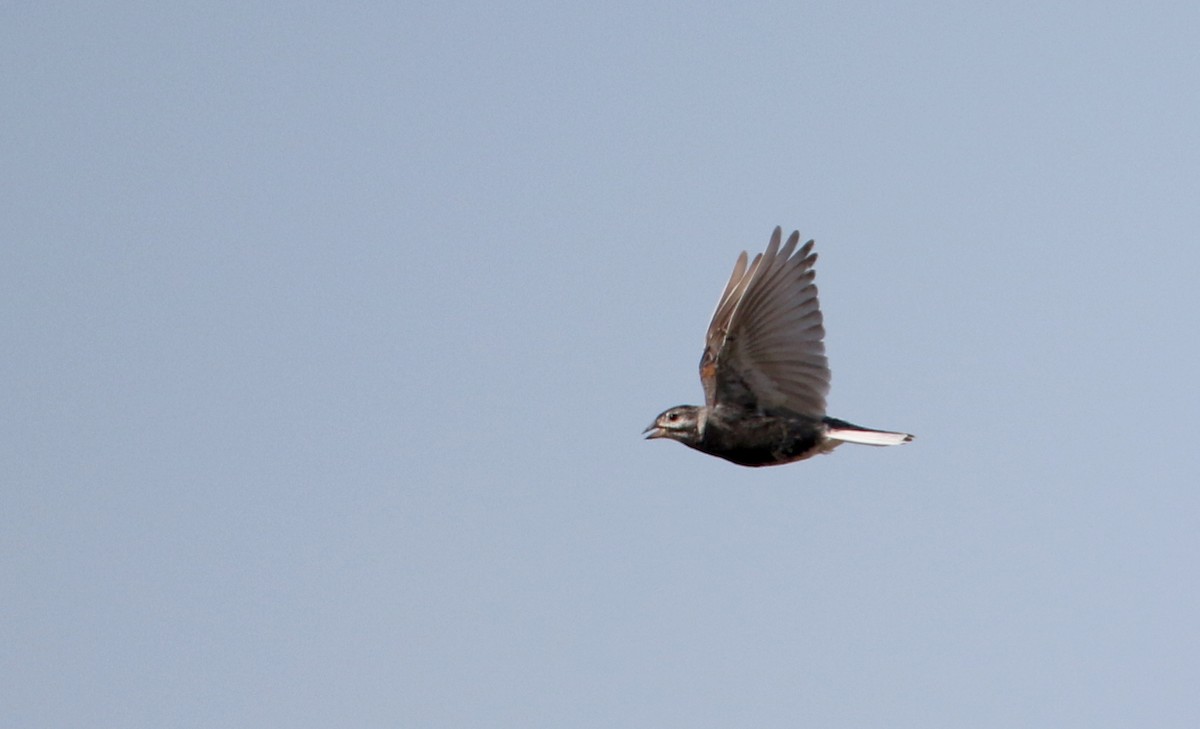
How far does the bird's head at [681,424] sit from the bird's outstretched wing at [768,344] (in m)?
0.23

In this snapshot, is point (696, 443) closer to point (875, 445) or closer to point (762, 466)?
point (762, 466)

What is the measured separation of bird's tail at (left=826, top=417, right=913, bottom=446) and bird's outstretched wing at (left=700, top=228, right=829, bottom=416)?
26 cm

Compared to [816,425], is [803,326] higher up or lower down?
higher up

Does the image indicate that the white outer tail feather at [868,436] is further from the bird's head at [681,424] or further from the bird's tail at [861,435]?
the bird's head at [681,424]

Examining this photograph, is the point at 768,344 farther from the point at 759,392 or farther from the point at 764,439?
the point at 764,439

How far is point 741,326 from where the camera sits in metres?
18.4

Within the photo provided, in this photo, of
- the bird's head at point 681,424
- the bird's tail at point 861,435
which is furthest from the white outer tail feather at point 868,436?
the bird's head at point 681,424

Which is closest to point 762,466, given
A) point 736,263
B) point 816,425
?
point 816,425

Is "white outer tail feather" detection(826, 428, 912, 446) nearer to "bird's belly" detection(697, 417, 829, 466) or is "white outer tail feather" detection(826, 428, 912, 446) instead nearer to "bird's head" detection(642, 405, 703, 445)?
"bird's belly" detection(697, 417, 829, 466)

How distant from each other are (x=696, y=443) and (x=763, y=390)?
0.92 meters

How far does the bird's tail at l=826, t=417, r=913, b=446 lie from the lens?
57.8 feet

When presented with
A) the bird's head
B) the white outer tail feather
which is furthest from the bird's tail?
the bird's head

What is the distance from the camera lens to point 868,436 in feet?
58.9

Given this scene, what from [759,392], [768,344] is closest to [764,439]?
[759,392]
